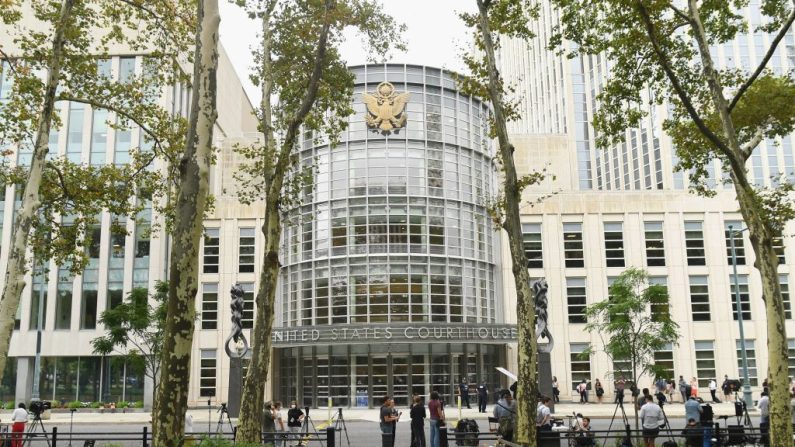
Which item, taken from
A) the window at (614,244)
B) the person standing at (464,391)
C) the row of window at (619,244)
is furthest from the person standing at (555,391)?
the window at (614,244)

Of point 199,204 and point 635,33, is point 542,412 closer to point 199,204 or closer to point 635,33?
point 635,33

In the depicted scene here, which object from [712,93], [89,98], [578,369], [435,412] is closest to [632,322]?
[435,412]

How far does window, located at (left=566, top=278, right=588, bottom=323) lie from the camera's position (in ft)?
151

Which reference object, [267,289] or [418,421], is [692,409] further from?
[267,289]

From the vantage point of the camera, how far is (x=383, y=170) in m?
41.4

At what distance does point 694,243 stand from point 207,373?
32.9 m

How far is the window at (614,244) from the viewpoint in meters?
46.7

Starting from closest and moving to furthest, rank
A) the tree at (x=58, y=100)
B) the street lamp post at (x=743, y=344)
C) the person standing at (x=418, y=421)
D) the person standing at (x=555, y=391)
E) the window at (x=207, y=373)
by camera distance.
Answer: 1. the tree at (x=58, y=100)
2. the person standing at (x=418, y=421)
3. the street lamp post at (x=743, y=344)
4. the person standing at (x=555, y=391)
5. the window at (x=207, y=373)

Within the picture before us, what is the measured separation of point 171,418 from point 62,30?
34.1 feet

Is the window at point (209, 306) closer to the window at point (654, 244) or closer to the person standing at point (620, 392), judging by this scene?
the person standing at point (620, 392)

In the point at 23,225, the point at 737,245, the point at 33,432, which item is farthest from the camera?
the point at 737,245

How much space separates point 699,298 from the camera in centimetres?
4609

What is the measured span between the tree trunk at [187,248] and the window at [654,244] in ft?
135

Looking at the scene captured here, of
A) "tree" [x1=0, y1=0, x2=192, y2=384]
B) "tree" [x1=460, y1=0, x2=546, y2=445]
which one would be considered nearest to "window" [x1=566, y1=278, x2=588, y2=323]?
"tree" [x1=460, y1=0, x2=546, y2=445]
